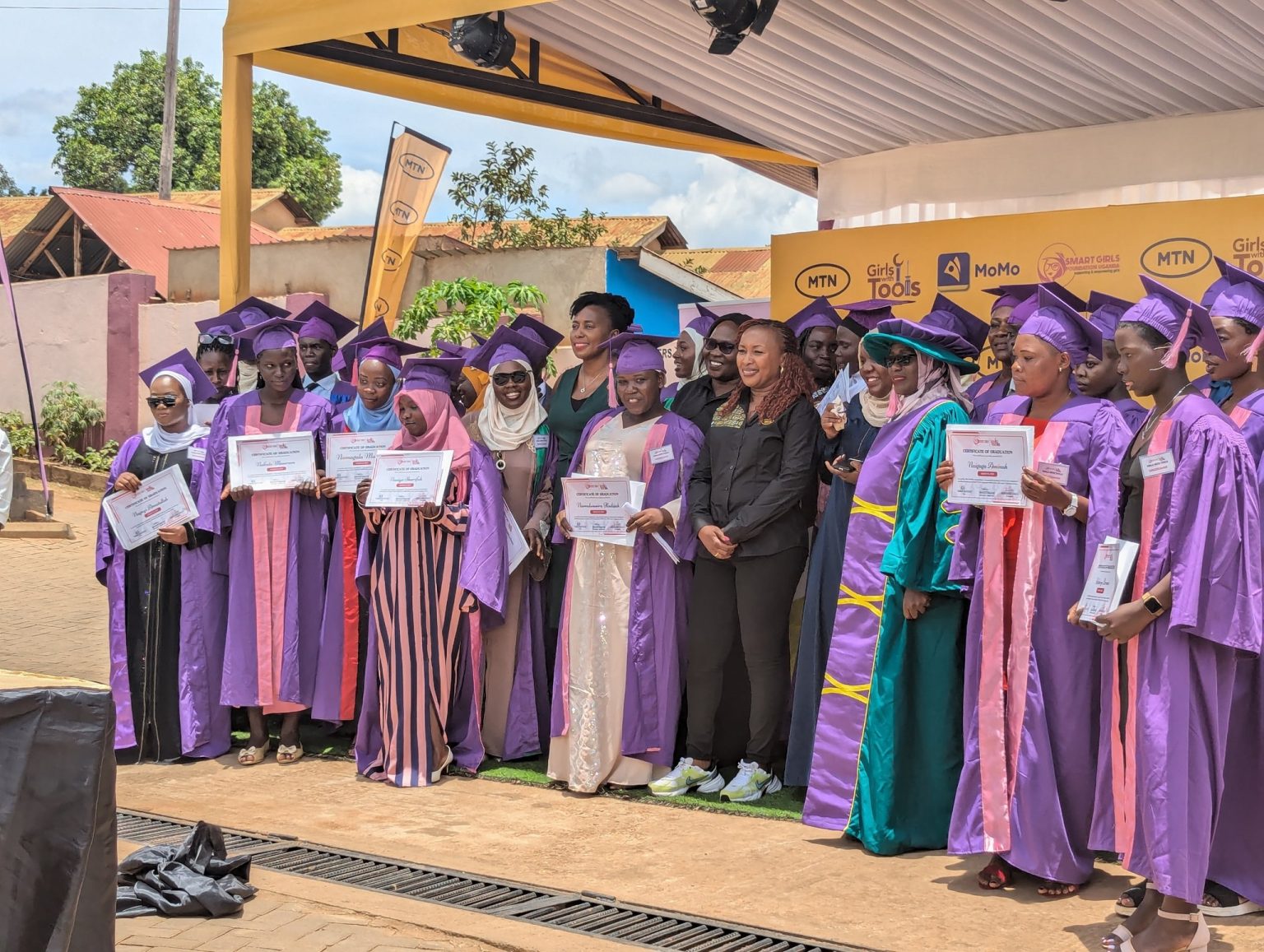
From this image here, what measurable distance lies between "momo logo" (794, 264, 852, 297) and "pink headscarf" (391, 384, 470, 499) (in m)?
2.35

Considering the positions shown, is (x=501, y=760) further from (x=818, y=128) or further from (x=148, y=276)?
(x=148, y=276)

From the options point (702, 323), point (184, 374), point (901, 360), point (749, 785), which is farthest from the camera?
point (702, 323)

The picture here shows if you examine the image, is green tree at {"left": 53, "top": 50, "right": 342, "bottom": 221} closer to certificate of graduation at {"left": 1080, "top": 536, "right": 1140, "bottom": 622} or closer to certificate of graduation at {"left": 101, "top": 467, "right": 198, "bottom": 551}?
certificate of graduation at {"left": 101, "top": 467, "right": 198, "bottom": 551}

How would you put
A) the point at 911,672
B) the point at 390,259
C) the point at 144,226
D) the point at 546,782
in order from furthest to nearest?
the point at 144,226 → the point at 390,259 → the point at 546,782 → the point at 911,672

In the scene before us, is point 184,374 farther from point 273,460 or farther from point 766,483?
point 766,483

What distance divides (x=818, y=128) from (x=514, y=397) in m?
4.22

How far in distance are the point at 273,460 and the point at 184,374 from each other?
32.5 inches

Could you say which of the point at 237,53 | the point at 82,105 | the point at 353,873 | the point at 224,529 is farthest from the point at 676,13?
the point at 82,105

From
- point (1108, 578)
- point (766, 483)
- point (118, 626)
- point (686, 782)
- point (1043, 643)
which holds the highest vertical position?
point (766, 483)

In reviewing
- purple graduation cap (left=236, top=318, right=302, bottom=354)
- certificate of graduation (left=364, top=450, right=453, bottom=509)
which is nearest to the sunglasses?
certificate of graduation (left=364, top=450, right=453, bottom=509)

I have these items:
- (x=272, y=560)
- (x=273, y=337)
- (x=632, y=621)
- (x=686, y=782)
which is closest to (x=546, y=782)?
(x=686, y=782)

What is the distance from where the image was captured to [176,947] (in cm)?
498

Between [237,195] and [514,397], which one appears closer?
[514,397]

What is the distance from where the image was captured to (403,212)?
1474 cm
